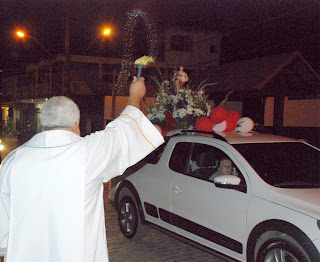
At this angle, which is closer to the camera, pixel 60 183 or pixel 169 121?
pixel 60 183

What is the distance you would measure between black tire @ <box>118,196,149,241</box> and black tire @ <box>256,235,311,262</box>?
2.33 meters

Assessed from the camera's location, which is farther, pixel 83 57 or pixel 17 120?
pixel 17 120

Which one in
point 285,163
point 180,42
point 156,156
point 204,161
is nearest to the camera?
point 285,163

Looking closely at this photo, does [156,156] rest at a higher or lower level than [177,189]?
higher

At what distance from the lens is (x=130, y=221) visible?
6.09 m

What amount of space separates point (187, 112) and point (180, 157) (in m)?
0.87

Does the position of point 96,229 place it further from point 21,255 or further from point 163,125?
point 163,125

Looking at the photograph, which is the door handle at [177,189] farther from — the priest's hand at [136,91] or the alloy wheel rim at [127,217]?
the priest's hand at [136,91]

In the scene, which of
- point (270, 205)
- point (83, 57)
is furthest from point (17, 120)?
point (270, 205)

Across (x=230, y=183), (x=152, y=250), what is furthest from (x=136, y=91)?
(x=152, y=250)

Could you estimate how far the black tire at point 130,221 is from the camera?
5.88 metres

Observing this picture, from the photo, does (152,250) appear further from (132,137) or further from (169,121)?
(132,137)

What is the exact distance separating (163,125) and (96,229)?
405 centimetres

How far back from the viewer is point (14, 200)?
2.18 m
